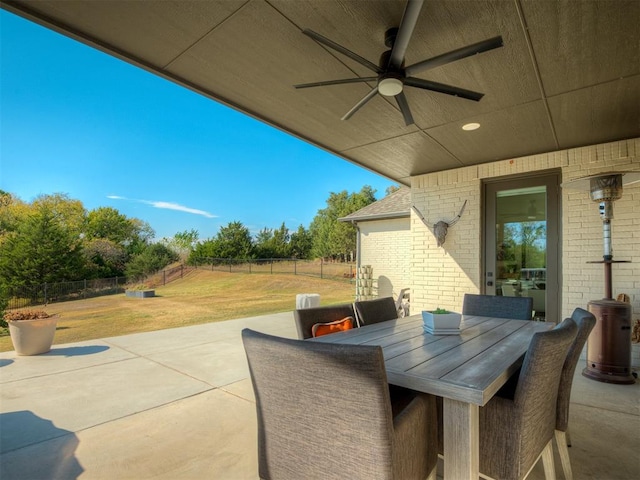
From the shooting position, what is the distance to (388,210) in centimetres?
912

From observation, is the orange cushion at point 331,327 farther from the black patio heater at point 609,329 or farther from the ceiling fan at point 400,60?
the black patio heater at point 609,329

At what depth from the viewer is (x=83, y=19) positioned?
77.9 inches

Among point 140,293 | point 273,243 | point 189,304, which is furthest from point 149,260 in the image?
point 273,243

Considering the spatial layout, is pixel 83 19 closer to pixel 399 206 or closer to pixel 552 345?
pixel 552 345

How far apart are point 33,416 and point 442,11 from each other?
402 centimetres

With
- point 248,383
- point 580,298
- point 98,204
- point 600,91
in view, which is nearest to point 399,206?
point 580,298

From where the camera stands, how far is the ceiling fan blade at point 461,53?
5.84ft

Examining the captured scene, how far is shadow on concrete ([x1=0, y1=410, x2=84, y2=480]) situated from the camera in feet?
5.99

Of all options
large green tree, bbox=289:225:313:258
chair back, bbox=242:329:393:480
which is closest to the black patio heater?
chair back, bbox=242:329:393:480

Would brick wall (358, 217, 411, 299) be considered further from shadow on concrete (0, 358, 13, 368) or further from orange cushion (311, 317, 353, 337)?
shadow on concrete (0, 358, 13, 368)

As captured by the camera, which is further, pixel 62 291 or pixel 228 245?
pixel 228 245

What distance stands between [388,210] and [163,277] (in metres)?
6.98

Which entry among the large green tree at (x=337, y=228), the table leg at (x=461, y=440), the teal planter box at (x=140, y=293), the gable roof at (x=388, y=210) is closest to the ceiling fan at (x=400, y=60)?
the table leg at (x=461, y=440)

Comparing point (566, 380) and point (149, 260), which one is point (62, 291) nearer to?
point (149, 260)
